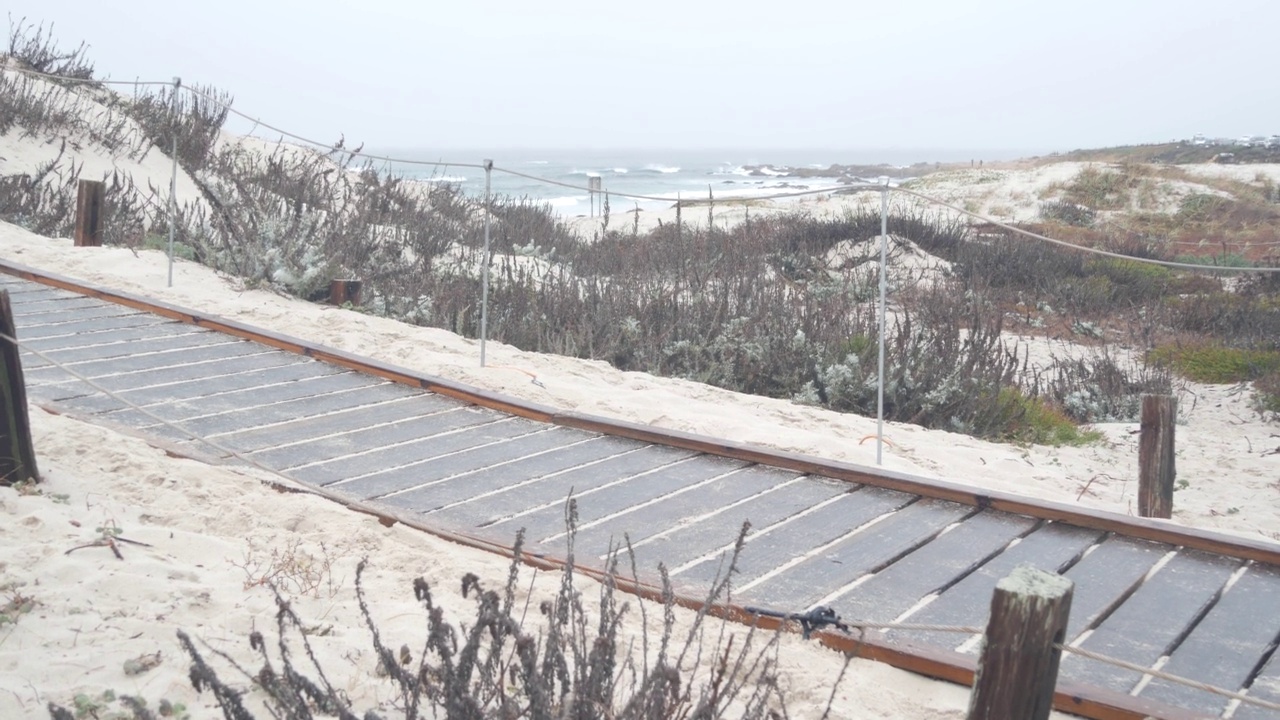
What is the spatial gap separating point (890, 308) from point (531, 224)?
6351 millimetres

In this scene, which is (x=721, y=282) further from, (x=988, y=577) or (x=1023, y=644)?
(x=1023, y=644)

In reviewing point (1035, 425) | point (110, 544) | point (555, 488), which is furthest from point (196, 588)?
point (1035, 425)

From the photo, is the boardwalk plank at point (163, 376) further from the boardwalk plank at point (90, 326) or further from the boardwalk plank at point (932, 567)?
the boardwalk plank at point (932, 567)

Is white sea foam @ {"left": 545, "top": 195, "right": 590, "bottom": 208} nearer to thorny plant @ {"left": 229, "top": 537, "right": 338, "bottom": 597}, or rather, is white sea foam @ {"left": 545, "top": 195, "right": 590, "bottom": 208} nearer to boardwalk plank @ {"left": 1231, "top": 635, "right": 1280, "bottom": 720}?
thorny plant @ {"left": 229, "top": 537, "right": 338, "bottom": 597}

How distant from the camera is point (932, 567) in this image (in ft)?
11.3

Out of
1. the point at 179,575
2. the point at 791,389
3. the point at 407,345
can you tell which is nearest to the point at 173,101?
the point at 407,345

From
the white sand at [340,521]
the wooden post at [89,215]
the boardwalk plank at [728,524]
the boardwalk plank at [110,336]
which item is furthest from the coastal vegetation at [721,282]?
the boardwalk plank at [728,524]

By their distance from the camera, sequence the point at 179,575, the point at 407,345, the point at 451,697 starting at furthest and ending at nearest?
1. the point at 407,345
2. the point at 179,575
3. the point at 451,697

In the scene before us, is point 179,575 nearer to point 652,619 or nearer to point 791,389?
point 652,619

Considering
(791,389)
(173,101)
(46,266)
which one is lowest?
(791,389)

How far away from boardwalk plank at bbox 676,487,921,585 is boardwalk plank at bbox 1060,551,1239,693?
86 centimetres

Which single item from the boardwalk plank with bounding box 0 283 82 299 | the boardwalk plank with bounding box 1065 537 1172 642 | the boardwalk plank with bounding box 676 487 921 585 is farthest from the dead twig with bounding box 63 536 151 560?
the boardwalk plank with bounding box 0 283 82 299

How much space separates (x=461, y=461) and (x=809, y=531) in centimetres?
155

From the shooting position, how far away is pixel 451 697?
6.15 ft
